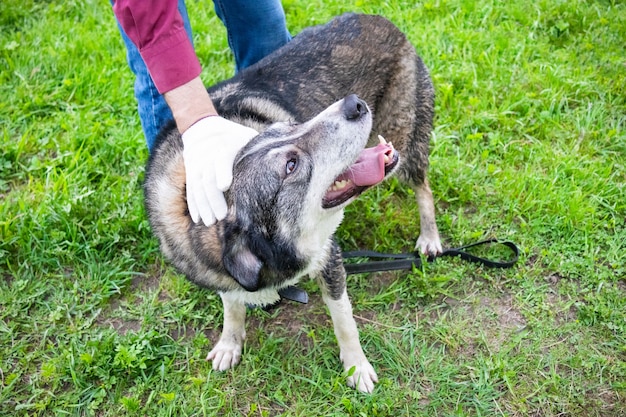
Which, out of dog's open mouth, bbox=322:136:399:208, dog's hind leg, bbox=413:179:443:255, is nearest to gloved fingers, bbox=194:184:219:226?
dog's open mouth, bbox=322:136:399:208

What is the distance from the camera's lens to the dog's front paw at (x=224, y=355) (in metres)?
3.32

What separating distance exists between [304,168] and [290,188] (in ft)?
0.38

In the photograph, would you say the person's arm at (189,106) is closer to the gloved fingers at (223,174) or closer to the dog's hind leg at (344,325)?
the gloved fingers at (223,174)

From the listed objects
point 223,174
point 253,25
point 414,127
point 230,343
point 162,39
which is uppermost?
point 162,39

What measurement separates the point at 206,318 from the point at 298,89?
1.57 meters

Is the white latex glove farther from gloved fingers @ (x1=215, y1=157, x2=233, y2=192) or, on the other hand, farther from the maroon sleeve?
the maroon sleeve

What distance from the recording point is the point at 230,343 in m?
3.36

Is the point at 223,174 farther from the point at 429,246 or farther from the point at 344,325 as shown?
the point at 429,246

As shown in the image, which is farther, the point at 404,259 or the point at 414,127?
the point at 414,127

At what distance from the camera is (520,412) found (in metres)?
3.02

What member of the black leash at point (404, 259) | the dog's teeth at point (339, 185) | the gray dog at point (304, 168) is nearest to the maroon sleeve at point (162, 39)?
the gray dog at point (304, 168)

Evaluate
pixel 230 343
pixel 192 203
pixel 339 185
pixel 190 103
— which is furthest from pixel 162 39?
pixel 230 343

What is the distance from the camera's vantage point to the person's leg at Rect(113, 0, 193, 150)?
3.43m

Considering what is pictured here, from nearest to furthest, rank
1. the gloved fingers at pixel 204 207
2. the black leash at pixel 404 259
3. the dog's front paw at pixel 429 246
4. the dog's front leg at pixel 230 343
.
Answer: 1. the gloved fingers at pixel 204 207
2. the dog's front leg at pixel 230 343
3. the black leash at pixel 404 259
4. the dog's front paw at pixel 429 246
